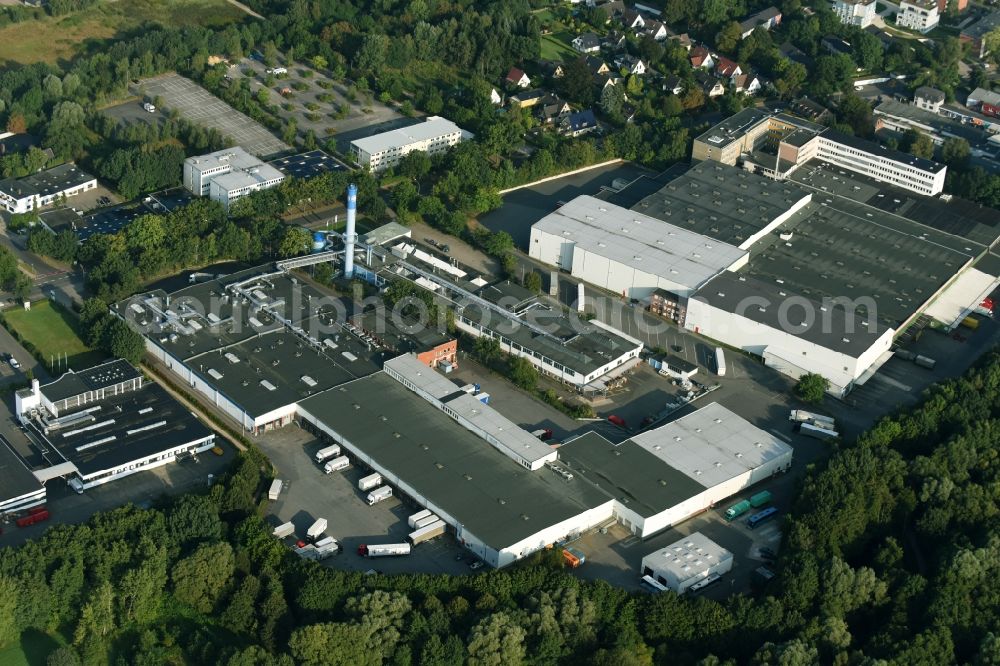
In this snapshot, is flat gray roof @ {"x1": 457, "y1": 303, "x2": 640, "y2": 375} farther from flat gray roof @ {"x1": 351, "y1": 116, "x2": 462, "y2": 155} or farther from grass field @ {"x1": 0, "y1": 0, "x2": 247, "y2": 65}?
grass field @ {"x1": 0, "y1": 0, "x2": 247, "y2": 65}

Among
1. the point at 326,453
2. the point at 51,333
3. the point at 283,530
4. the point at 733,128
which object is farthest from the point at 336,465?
the point at 733,128

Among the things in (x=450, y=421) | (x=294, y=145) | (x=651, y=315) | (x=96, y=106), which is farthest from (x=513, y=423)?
(x=96, y=106)

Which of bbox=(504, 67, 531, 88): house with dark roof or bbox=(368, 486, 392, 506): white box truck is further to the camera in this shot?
bbox=(504, 67, 531, 88): house with dark roof

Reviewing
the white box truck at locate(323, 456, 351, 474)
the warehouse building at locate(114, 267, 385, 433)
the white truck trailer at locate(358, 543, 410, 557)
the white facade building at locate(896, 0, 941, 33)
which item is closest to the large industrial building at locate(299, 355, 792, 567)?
the white box truck at locate(323, 456, 351, 474)

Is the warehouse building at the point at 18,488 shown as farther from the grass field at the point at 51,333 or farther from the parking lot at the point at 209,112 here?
the parking lot at the point at 209,112

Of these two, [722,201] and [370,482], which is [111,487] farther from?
[722,201]

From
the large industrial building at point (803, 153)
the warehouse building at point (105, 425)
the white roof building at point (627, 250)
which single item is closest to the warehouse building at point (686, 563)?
the white roof building at point (627, 250)

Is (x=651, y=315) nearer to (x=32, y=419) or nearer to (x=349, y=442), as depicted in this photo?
(x=349, y=442)

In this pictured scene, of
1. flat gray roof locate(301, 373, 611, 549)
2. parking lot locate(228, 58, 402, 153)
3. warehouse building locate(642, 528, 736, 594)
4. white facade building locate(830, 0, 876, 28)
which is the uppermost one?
white facade building locate(830, 0, 876, 28)
